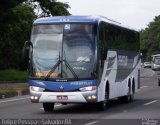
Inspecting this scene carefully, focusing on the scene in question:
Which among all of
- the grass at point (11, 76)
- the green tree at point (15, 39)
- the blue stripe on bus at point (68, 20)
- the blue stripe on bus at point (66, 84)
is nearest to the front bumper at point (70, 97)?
the blue stripe on bus at point (66, 84)

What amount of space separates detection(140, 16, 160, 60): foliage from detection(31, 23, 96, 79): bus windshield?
128676mm

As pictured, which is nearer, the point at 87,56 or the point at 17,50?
the point at 87,56

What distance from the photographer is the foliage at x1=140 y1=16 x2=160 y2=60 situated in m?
151

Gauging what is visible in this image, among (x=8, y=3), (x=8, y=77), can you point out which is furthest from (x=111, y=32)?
(x=8, y=77)

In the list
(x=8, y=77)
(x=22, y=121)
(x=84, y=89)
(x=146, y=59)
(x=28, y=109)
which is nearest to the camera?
(x=22, y=121)

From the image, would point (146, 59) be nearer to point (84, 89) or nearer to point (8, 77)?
point (8, 77)

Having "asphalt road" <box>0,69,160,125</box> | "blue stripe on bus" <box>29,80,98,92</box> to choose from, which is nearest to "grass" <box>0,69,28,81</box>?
"asphalt road" <box>0,69,160,125</box>

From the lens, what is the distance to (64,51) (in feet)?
64.7

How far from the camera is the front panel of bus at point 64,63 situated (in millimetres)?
19484

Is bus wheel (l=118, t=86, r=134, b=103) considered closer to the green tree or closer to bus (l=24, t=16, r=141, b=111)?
bus (l=24, t=16, r=141, b=111)

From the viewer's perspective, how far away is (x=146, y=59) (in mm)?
155000

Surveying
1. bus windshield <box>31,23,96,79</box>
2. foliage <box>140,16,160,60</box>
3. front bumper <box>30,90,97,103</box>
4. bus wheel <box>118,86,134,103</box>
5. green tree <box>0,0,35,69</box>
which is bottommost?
foliage <box>140,16,160,60</box>

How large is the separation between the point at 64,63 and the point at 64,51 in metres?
0.40

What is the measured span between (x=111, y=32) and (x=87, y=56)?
2755 mm
